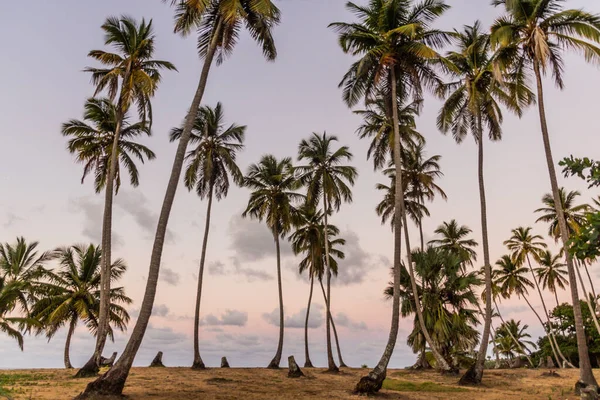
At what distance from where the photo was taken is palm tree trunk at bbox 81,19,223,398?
12938 millimetres

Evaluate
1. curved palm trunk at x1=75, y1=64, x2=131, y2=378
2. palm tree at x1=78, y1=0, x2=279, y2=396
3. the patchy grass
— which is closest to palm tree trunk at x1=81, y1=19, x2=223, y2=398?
palm tree at x1=78, y1=0, x2=279, y2=396

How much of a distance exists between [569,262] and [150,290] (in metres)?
17.3

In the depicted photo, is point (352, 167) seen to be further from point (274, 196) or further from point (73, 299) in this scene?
point (73, 299)

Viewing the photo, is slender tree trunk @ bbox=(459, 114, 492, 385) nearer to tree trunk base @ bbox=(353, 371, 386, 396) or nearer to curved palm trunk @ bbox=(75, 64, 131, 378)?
tree trunk base @ bbox=(353, 371, 386, 396)

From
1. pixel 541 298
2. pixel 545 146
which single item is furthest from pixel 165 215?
pixel 541 298

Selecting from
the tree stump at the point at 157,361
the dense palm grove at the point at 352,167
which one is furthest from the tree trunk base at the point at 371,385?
the tree stump at the point at 157,361

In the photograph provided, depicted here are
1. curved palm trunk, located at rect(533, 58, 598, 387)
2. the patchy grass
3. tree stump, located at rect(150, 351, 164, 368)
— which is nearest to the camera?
curved palm trunk, located at rect(533, 58, 598, 387)

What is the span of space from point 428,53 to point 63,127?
69.7 feet

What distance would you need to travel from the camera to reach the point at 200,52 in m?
19.1

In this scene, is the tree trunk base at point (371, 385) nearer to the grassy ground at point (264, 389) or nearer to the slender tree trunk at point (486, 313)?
the grassy ground at point (264, 389)

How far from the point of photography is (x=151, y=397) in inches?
550

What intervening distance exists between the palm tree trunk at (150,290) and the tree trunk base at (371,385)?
29.6ft

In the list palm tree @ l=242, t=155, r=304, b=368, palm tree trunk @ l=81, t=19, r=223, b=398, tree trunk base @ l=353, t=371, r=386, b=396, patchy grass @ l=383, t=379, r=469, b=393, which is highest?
palm tree @ l=242, t=155, r=304, b=368

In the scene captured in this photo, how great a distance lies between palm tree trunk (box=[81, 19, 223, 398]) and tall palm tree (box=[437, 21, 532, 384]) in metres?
12.6
